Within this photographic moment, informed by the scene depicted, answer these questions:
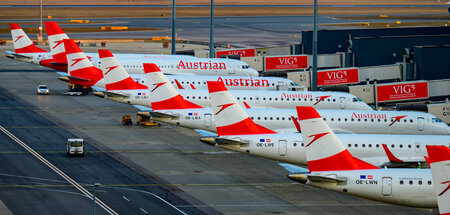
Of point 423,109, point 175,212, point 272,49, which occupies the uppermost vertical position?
point 272,49

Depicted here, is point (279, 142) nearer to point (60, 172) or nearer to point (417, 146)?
point (417, 146)

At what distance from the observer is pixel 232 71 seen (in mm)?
116125

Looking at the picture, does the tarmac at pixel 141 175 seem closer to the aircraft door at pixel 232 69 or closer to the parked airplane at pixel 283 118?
the parked airplane at pixel 283 118

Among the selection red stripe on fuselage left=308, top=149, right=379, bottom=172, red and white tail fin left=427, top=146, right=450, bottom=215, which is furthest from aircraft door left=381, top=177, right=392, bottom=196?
red and white tail fin left=427, top=146, right=450, bottom=215

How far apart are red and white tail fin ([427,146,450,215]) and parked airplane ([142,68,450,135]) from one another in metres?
34.0

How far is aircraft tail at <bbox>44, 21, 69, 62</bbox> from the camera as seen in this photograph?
110250 millimetres

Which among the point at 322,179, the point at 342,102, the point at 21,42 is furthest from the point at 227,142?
the point at 21,42

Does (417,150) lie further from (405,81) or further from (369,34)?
(369,34)

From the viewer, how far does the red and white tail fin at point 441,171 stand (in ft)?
128

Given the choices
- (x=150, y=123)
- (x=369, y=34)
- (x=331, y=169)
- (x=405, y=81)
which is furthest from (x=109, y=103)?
(x=331, y=169)

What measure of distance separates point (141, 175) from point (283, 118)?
49.6 feet

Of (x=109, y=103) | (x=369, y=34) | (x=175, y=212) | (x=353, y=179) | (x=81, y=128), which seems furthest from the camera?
(x=369, y=34)

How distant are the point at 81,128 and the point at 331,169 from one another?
4155cm

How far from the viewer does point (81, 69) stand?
96.2 metres
